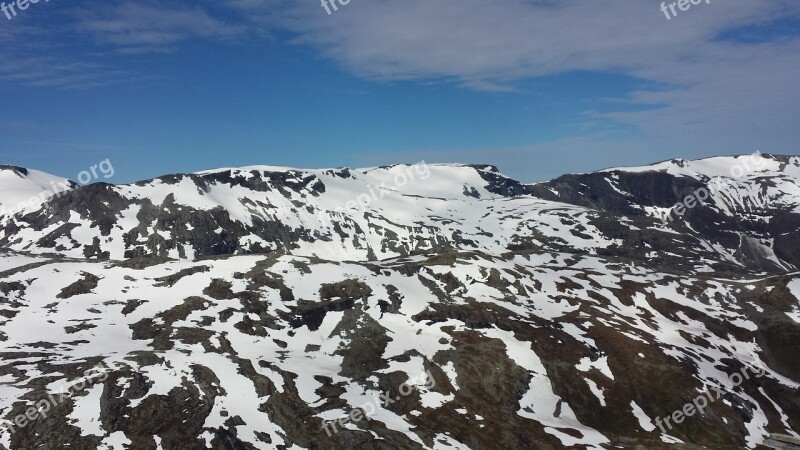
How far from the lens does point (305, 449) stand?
81500mm

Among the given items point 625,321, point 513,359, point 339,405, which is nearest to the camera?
point 339,405

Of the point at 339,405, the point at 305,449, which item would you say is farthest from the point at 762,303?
the point at 305,449

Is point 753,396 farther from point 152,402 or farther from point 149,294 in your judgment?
point 149,294

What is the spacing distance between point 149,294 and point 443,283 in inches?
2906

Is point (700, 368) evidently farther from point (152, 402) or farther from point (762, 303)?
point (152, 402)

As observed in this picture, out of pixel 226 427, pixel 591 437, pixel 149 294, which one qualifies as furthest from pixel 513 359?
pixel 149 294

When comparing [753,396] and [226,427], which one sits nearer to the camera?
[226,427]

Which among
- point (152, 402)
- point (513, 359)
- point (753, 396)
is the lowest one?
point (753, 396)

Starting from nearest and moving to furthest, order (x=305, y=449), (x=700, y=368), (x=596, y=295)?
(x=305, y=449), (x=700, y=368), (x=596, y=295)

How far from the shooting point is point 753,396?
121562 mm

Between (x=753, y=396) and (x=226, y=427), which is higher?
(x=226, y=427)

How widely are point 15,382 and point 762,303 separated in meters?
186

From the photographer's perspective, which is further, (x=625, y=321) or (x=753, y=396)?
(x=625, y=321)

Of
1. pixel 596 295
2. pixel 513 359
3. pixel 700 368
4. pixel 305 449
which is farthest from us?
pixel 596 295
